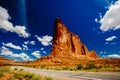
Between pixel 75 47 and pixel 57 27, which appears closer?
pixel 57 27

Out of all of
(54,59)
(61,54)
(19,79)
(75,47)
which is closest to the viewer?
(19,79)

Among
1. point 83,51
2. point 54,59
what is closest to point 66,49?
point 54,59

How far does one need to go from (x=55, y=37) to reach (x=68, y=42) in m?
10.6

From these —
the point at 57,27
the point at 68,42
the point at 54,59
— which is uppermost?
Answer: the point at 57,27

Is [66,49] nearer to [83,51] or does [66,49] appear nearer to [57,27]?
[57,27]

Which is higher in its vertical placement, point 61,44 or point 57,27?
point 57,27

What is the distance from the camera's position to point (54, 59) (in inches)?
2990

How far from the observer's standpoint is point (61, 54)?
86.3 m

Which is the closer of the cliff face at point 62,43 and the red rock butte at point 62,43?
the red rock butte at point 62,43

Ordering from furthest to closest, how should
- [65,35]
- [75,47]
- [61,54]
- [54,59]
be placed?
[75,47], [65,35], [61,54], [54,59]

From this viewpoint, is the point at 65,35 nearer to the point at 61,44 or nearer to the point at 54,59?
the point at 61,44

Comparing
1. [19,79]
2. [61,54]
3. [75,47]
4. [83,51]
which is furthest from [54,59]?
[19,79]

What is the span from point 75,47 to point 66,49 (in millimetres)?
15601

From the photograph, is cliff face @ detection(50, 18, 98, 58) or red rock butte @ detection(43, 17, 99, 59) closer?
red rock butte @ detection(43, 17, 99, 59)
